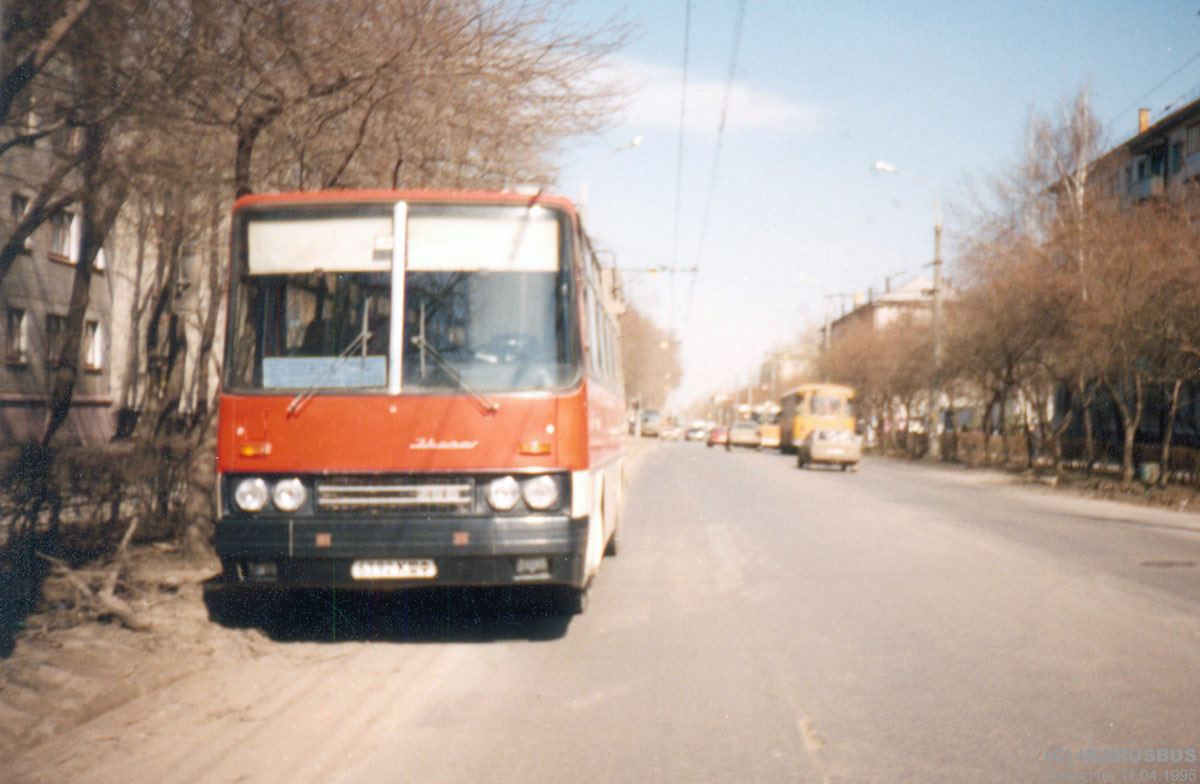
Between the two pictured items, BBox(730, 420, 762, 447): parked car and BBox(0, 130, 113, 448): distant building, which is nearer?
BBox(0, 130, 113, 448): distant building

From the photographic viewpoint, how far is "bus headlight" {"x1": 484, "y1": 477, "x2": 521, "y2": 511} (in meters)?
6.95

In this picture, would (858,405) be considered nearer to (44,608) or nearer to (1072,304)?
(1072,304)

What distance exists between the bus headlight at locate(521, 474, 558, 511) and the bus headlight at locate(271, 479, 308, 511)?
4.59 ft

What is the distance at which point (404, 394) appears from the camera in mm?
7020

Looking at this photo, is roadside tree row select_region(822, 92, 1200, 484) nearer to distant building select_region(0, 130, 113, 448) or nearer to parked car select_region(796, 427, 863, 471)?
parked car select_region(796, 427, 863, 471)

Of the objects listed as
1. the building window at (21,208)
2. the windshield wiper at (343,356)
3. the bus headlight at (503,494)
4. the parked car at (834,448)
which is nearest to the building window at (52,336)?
the building window at (21,208)

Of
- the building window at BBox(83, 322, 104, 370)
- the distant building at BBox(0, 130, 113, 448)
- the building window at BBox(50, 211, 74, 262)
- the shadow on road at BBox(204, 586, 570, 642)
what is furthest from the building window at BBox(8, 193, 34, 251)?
the building window at BBox(83, 322, 104, 370)

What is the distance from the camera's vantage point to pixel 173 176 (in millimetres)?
10836

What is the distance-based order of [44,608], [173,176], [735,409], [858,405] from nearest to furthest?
[44,608] < [173,176] < [858,405] < [735,409]

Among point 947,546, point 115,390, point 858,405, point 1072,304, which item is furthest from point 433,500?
point 858,405

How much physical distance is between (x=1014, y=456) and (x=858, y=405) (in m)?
27.7

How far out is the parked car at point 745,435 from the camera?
66.1 meters

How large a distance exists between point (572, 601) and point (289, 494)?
2436mm

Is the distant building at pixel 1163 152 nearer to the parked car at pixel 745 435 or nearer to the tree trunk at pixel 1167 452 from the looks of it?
the tree trunk at pixel 1167 452
